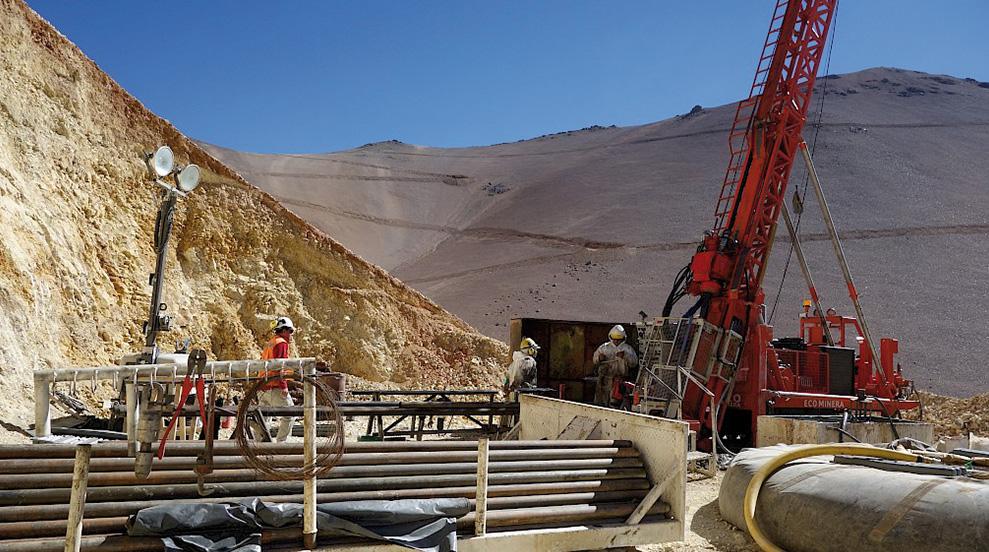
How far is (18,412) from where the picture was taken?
35.8ft

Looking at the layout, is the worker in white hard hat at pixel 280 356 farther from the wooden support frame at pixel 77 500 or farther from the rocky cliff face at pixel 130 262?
the rocky cliff face at pixel 130 262

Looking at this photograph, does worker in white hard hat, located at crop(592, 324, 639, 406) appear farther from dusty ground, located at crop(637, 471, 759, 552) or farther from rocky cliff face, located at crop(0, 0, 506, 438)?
rocky cliff face, located at crop(0, 0, 506, 438)

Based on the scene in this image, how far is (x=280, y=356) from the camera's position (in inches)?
295

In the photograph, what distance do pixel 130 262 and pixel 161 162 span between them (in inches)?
326

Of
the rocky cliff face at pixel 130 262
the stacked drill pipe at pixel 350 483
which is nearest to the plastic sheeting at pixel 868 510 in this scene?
the stacked drill pipe at pixel 350 483

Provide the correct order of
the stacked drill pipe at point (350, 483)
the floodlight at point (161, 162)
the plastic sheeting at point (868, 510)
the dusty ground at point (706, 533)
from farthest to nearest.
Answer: the floodlight at point (161, 162) → the dusty ground at point (706, 533) → the plastic sheeting at point (868, 510) → the stacked drill pipe at point (350, 483)

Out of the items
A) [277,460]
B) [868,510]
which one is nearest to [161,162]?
[277,460]

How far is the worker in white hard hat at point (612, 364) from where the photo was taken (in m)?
11.9

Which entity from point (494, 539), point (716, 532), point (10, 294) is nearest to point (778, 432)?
point (716, 532)

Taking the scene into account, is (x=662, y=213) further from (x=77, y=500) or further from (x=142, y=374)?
(x=77, y=500)

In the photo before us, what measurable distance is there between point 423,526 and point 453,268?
1881 inches

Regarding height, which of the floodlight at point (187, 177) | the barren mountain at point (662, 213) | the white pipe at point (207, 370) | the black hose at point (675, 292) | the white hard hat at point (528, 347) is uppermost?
the barren mountain at point (662, 213)

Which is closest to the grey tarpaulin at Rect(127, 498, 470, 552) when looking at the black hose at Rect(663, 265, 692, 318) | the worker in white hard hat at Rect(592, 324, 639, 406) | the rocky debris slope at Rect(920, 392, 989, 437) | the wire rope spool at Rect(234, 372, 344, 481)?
the wire rope spool at Rect(234, 372, 344, 481)

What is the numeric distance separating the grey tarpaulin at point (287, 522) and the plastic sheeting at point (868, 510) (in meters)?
3.12
